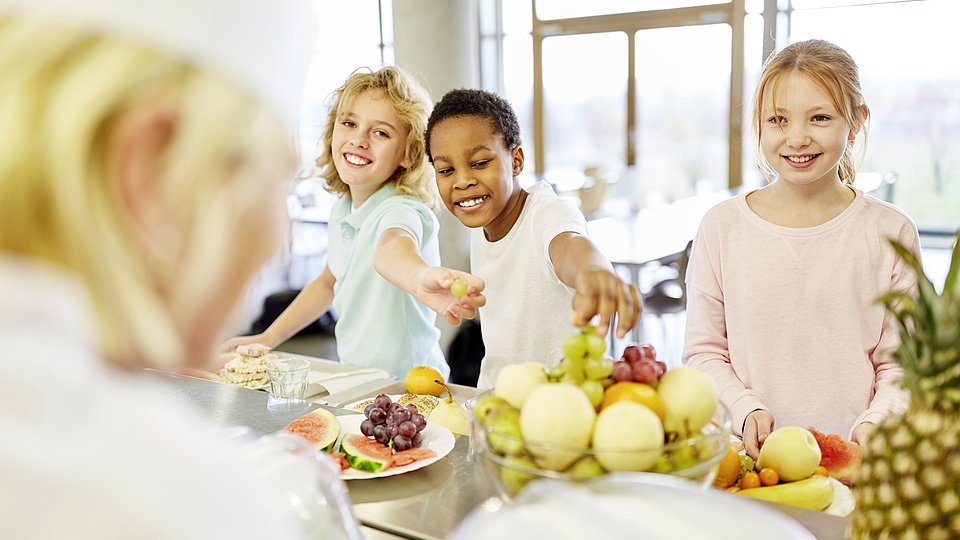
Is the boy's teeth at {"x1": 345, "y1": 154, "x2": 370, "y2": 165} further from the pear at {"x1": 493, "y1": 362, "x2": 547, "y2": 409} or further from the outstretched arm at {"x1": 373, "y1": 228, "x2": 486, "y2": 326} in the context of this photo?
the pear at {"x1": 493, "y1": 362, "x2": 547, "y2": 409}

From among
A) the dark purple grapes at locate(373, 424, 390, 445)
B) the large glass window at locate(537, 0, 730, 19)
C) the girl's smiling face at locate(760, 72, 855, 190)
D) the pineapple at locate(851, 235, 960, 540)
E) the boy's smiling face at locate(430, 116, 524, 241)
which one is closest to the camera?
the pineapple at locate(851, 235, 960, 540)

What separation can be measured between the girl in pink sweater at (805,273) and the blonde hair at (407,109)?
39.9 inches

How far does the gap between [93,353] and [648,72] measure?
30.8 ft

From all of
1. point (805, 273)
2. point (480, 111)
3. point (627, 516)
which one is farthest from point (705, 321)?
point (627, 516)

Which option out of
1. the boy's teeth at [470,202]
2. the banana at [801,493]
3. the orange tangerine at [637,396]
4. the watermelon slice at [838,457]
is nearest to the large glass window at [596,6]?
the boy's teeth at [470,202]

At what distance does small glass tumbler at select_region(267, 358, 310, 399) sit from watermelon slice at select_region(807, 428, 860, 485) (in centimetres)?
124

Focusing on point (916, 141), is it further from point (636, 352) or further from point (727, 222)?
point (636, 352)

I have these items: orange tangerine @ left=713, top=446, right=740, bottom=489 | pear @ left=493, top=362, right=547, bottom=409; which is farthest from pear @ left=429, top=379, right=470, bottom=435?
pear @ left=493, top=362, right=547, bottom=409

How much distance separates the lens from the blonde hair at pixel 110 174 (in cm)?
60

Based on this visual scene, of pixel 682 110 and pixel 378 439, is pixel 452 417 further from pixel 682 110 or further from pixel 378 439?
pixel 682 110

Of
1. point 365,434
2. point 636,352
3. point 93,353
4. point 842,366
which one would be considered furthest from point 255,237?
point 842,366

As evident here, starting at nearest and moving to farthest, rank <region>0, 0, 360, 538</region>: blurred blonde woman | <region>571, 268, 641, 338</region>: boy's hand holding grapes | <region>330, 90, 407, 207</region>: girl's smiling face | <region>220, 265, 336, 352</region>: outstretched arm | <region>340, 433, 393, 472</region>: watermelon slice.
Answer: <region>0, 0, 360, 538</region>: blurred blonde woman, <region>571, 268, 641, 338</region>: boy's hand holding grapes, <region>340, 433, 393, 472</region>: watermelon slice, <region>330, 90, 407, 207</region>: girl's smiling face, <region>220, 265, 336, 352</region>: outstretched arm

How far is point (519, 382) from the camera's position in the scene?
1199mm

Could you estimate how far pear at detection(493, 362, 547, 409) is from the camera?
1186 millimetres
